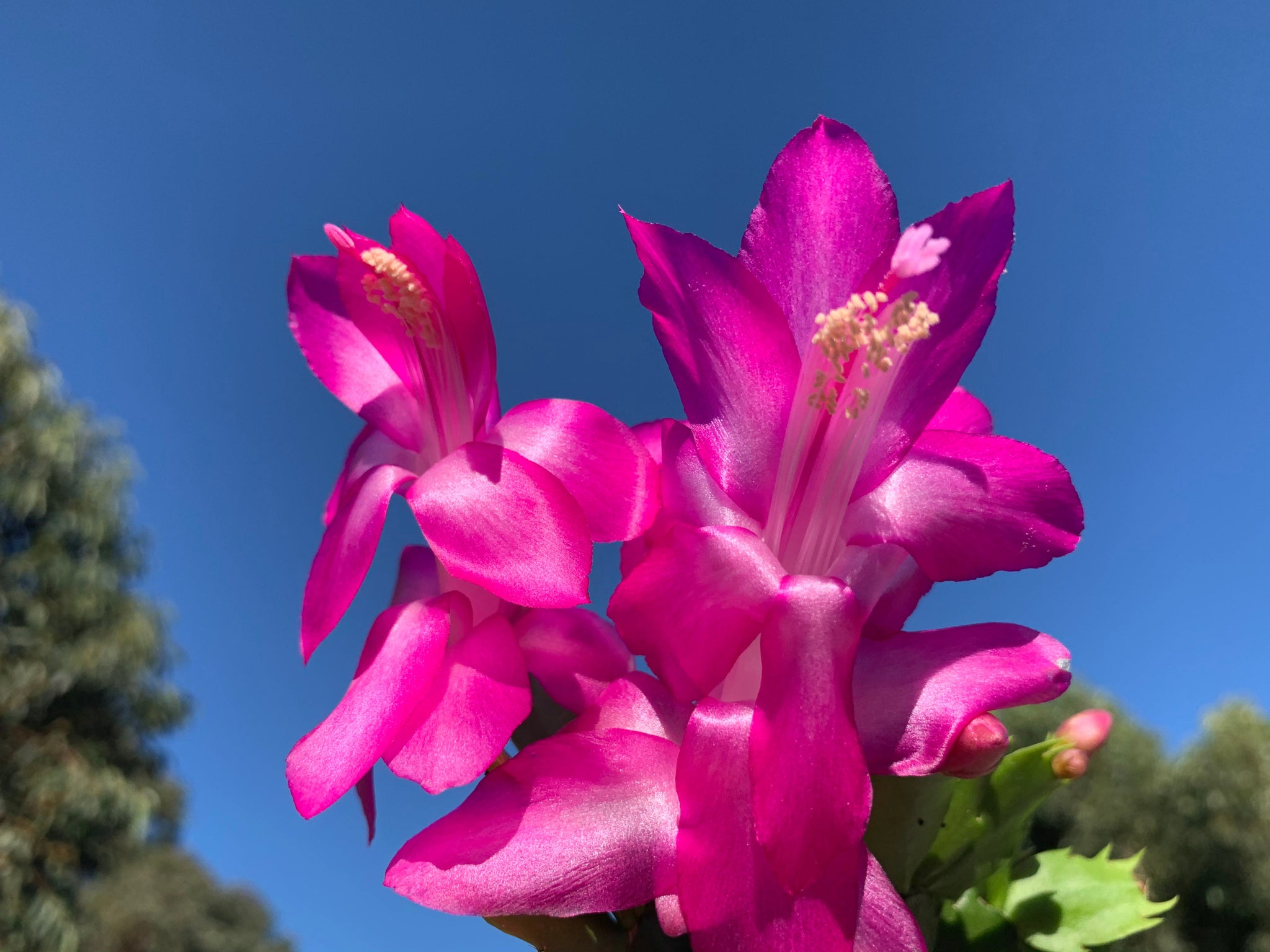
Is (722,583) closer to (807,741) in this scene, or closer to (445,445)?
(807,741)

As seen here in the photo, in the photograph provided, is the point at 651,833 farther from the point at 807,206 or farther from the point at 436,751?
the point at 807,206

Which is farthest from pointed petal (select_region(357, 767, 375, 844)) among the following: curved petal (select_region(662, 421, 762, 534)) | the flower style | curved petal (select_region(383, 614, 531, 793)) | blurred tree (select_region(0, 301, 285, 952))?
blurred tree (select_region(0, 301, 285, 952))

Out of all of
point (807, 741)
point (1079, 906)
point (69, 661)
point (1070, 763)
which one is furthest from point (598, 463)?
point (69, 661)

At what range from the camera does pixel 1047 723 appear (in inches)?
215

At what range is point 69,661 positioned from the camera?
667 cm

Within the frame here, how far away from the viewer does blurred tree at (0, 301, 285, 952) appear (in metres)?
6.03

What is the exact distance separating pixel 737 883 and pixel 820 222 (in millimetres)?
275

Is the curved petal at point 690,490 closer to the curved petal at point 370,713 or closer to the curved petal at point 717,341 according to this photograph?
the curved petal at point 717,341

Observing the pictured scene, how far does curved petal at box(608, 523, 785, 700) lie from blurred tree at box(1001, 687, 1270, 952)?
5.08 m

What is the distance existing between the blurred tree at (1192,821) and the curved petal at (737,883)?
5.08 meters

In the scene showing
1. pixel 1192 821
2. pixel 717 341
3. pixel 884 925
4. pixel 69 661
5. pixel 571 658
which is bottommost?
pixel 884 925

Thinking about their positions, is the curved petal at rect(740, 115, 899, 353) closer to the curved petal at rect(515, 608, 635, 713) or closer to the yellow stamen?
the yellow stamen

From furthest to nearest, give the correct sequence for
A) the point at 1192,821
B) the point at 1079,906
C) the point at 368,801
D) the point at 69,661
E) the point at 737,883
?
the point at 69,661
the point at 1192,821
the point at 1079,906
the point at 368,801
the point at 737,883

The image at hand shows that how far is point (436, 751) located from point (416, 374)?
21 cm
